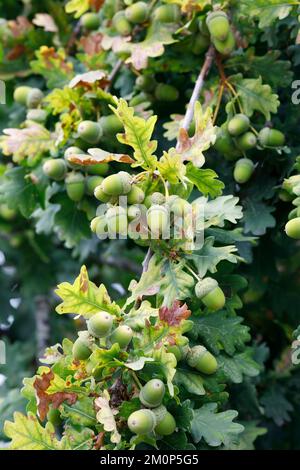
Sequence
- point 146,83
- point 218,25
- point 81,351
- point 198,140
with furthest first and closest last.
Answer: point 146,83 < point 218,25 < point 198,140 < point 81,351

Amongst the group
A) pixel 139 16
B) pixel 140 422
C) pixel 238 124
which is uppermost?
pixel 139 16

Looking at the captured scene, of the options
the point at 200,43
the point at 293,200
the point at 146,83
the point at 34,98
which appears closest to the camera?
the point at 293,200

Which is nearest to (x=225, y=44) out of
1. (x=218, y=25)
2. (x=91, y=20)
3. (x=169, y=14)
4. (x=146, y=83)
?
(x=218, y=25)

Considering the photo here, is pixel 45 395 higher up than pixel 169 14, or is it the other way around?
pixel 169 14

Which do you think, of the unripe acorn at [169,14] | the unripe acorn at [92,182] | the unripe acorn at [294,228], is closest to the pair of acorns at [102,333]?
the unripe acorn at [294,228]

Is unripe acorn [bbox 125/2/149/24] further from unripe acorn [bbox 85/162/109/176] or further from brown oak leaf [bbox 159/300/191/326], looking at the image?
brown oak leaf [bbox 159/300/191/326]

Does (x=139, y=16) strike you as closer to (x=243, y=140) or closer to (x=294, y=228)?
(x=243, y=140)

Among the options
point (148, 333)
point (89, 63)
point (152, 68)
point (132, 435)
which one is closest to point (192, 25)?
point (152, 68)
